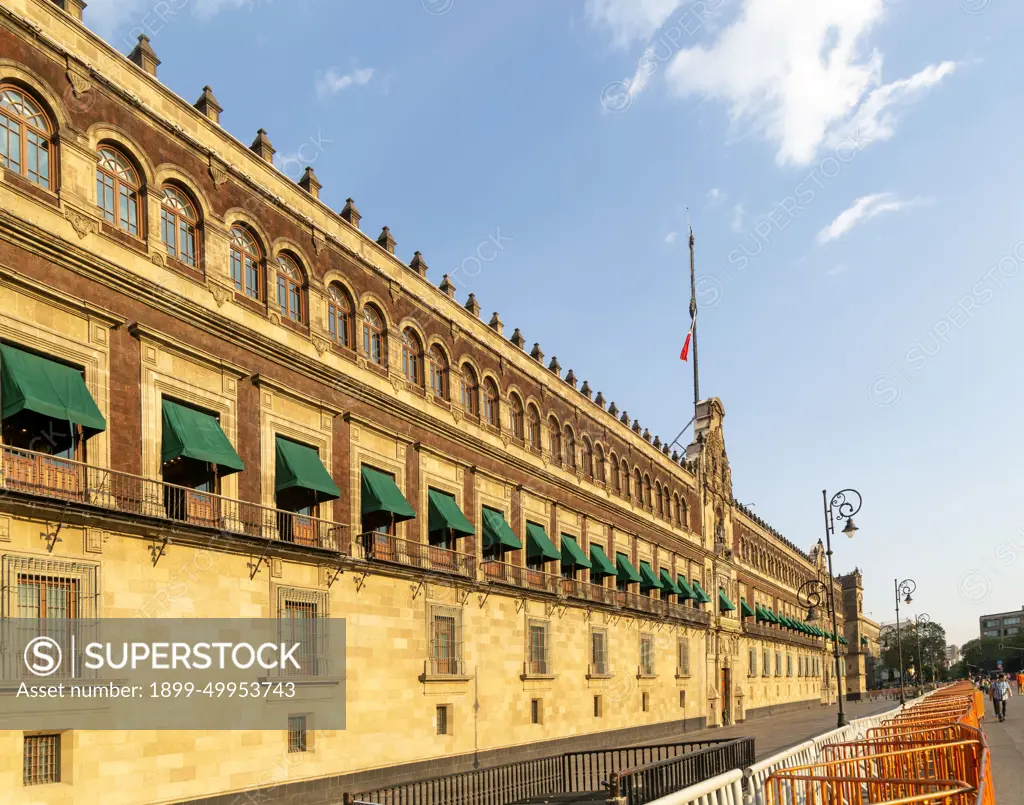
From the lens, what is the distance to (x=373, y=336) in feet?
87.0

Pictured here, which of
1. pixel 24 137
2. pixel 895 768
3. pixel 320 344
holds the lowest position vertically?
pixel 895 768

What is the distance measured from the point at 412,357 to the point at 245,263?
7.23 m

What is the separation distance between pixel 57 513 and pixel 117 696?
11.2 feet

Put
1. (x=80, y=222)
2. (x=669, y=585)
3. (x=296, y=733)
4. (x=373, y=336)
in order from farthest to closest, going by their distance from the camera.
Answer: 1. (x=669, y=585)
2. (x=373, y=336)
3. (x=296, y=733)
4. (x=80, y=222)

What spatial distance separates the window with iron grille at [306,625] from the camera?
2109 cm

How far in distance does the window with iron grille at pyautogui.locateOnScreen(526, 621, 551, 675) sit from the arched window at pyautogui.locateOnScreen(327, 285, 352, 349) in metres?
12.7

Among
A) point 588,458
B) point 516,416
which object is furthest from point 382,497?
point 588,458

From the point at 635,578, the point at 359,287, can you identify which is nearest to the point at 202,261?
the point at 359,287

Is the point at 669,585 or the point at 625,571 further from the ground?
the point at 625,571

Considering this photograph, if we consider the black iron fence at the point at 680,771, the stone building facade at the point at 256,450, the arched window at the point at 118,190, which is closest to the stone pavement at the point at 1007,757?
the black iron fence at the point at 680,771

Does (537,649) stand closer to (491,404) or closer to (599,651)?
(599,651)

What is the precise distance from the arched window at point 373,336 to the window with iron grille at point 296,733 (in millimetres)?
9242

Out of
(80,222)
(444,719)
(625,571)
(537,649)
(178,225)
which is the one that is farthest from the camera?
(625,571)

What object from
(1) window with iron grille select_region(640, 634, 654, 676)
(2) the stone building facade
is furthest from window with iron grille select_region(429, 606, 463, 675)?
(1) window with iron grille select_region(640, 634, 654, 676)
